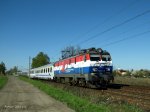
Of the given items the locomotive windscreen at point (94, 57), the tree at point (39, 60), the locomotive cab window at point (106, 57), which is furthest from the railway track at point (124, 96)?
the tree at point (39, 60)

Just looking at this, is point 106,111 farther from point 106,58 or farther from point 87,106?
point 106,58

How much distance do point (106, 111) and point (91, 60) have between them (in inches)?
615

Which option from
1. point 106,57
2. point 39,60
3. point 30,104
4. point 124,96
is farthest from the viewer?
point 39,60

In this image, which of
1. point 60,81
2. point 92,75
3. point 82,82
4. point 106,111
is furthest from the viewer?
point 60,81

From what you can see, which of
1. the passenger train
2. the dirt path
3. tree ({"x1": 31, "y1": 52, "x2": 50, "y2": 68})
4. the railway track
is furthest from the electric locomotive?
tree ({"x1": 31, "y1": 52, "x2": 50, "y2": 68})

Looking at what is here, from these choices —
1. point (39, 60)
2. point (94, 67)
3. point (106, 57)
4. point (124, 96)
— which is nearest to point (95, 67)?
point (94, 67)

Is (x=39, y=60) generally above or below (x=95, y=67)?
above

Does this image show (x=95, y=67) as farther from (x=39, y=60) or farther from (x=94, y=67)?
(x=39, y=60)

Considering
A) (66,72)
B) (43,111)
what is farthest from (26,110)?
(66,72)

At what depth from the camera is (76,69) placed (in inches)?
1296

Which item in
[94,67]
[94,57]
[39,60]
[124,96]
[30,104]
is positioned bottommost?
[30,104]

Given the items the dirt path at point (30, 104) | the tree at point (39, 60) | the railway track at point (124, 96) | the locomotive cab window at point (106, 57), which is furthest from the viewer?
the tree at point (39, 60)

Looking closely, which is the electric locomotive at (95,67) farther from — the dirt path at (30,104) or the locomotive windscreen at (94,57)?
the dirt path at (30,104)

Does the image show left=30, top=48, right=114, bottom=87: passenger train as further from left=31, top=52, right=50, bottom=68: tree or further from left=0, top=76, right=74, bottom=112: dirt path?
left=31, top=52, right=50, bottom=68: tree
